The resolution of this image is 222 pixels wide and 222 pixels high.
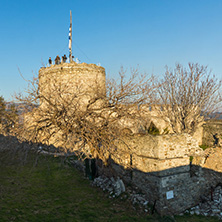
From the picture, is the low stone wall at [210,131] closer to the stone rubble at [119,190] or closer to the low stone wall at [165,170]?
the low stone wall at [165,170]

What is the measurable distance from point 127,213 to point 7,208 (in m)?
5.00

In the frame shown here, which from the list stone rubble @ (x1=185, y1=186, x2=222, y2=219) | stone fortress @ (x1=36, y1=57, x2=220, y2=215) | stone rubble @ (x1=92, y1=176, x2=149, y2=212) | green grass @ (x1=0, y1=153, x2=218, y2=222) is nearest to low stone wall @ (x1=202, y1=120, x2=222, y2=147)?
stone rubble @ (x1=185, y1=186, x2=222, y2=219)

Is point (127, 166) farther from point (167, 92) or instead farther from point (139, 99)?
point (167, 92)

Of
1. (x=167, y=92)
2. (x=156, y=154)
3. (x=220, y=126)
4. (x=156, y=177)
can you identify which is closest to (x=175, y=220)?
(x=156, y=177)

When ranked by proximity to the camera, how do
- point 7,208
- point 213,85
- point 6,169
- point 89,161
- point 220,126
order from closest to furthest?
point 7,208
point 89,161
point 6,169
point 213,85
point 220,126

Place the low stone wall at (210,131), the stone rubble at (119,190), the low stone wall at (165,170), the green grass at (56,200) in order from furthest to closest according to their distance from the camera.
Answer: the low stone wall at (210,131), the stone rubble at (119,190), the low stone wall at (165,170), the green grass at (56,200)

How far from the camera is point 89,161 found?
41.6 ft

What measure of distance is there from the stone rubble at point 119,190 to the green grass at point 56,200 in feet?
1.04

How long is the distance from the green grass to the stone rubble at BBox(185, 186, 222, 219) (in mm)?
469

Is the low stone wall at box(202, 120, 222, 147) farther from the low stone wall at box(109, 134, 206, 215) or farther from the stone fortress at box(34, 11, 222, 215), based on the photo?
the low stone wall at box(109, 134, 206, 215)

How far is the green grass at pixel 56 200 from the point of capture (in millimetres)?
8250

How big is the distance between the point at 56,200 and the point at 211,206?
7.40m

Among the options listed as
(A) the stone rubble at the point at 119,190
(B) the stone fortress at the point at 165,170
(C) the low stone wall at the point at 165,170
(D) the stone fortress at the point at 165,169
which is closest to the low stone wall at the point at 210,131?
(D) the stone fortress at the point at 165,169

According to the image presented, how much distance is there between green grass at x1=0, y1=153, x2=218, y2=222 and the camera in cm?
825
